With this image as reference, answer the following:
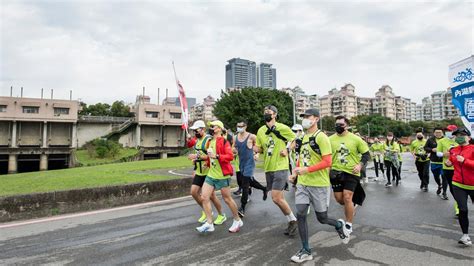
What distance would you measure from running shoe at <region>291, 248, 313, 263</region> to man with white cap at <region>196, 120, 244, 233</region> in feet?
5.13

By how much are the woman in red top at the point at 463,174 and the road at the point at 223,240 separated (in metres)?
0.34

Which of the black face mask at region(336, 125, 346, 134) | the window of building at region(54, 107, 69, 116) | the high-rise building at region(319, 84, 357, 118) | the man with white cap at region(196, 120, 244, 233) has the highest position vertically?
the high-rise building at region(319, 84, 357, 118)

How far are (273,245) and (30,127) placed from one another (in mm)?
53365

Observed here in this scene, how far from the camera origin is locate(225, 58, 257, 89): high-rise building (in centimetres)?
17650

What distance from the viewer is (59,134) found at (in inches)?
1927

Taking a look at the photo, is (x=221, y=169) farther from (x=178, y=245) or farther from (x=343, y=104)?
(x=343, y=104)

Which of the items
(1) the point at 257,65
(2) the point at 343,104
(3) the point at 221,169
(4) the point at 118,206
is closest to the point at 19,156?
(4) the point at 118,206

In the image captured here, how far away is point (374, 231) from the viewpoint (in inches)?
209

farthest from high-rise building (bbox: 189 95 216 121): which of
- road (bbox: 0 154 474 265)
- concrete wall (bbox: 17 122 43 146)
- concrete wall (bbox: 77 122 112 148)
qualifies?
road (bbox: 0 154 474 265)

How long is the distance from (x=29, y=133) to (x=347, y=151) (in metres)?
53.5

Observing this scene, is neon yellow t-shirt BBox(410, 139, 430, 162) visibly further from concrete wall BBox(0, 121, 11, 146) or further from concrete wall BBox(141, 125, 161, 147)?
concrete wall BBox(0, 121, 11, 146)

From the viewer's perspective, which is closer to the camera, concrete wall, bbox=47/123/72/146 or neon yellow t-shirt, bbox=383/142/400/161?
neon yellow t-shirt, bbox=383/142/400/161

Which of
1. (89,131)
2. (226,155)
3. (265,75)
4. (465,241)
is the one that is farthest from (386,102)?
(226,155)

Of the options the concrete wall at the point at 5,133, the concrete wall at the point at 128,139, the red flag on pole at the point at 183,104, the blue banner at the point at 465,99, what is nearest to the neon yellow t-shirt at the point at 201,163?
the red flag on pole at the point at 183,104
